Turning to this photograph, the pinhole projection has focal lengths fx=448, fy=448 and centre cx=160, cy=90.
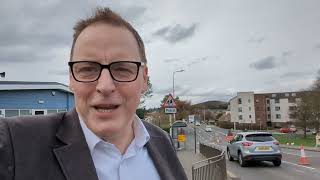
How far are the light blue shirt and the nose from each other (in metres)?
0.19

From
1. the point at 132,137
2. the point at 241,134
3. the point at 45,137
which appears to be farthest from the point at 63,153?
the point at 241,134

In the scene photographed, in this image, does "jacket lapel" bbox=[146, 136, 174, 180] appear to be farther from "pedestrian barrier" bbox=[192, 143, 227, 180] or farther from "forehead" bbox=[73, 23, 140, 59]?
"pedestrian barrier" bbox=[192, 143, 227, 180]

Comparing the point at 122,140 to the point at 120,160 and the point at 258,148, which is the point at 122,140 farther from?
the point at 258,148

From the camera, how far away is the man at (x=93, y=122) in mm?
1657

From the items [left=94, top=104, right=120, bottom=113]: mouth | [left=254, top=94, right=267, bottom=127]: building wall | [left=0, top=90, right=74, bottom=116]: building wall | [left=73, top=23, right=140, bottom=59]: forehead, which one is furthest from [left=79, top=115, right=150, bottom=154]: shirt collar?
[left=254, top=94, right=267, bottom=127]: building wall

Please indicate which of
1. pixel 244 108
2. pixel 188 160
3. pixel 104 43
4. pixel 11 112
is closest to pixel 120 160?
pixel 104 43


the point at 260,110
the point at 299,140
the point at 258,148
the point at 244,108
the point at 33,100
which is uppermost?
the point at 244,108

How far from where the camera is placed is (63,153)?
1728 mm

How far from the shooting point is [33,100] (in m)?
28.8

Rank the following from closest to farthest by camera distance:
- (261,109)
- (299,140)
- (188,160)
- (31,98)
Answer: (188,160) < (31,98) < (299,140) < (261,109)

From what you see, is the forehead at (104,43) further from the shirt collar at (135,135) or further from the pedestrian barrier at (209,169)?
the pedestrian barrier at (209,169)

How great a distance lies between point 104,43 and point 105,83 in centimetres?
18

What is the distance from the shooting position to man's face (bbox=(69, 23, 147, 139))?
1843mm

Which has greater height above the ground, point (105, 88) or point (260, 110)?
point (260, 110)
